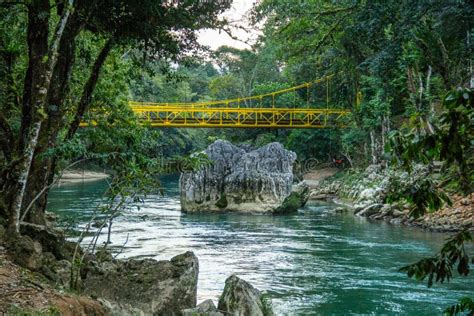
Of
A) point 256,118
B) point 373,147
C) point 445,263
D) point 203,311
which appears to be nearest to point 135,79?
point 203,311

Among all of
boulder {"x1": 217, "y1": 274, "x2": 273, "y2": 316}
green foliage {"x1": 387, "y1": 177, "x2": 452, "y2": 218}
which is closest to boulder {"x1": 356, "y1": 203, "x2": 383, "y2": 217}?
boulder {"x1": 217, "y1": 274, "x2": 273, "y2": 316}

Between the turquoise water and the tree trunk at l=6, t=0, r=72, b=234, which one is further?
the turquoise water

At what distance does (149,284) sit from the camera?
244 inches

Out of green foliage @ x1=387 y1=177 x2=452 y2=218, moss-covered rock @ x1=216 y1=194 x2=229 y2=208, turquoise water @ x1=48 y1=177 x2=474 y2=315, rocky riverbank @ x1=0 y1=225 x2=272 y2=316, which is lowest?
turquoise water @ x1=48 y1=177 x2=474 y2=315

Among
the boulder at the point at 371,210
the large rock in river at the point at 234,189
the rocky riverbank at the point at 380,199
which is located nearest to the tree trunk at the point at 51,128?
the rocky riverbank at the point at 380,199

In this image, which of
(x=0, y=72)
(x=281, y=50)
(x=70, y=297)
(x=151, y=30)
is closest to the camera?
(x=70, y=297)

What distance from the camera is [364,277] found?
380 inches

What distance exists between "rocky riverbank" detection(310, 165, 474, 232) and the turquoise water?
22.1 inches

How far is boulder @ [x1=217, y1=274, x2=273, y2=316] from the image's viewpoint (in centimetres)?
621

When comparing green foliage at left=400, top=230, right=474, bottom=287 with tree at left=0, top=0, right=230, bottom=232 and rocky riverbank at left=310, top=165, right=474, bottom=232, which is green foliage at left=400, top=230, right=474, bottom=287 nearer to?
tree at left=0, top=0, right=230, bottom=232

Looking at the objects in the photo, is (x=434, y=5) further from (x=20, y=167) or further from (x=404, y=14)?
(x=20, y=167)

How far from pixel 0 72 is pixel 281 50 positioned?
545 inches

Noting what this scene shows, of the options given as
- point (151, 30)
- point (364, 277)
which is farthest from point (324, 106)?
point (151, 30)

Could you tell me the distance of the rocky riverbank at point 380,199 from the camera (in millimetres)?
14094
